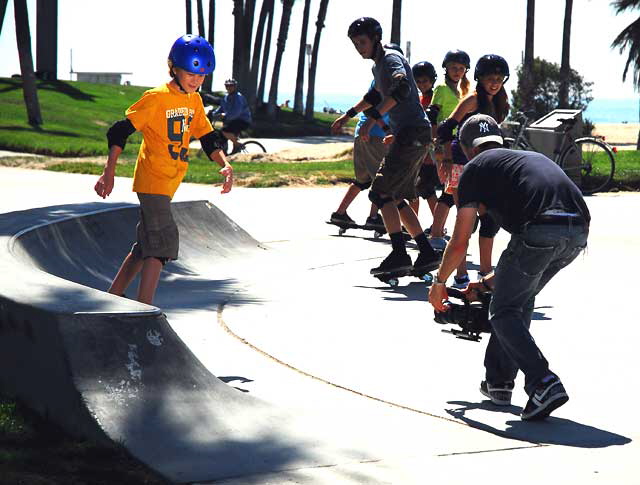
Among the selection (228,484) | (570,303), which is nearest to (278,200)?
(570,303)

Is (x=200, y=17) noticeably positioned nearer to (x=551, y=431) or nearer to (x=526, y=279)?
(x=526, y=279)

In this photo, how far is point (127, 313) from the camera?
4.83 metres

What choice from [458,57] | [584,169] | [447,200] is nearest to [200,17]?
[584,169]

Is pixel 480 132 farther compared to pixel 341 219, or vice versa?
pixel 341 219

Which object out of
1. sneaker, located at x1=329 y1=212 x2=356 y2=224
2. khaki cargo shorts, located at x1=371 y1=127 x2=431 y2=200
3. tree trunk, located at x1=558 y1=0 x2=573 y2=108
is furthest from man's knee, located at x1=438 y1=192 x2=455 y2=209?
tree trunk, located at x1=558 y1=0 x2=573 y2=108

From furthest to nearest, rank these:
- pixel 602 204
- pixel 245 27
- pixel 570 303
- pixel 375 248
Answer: pixel 245 27, pixel 602 204, pixel 375 248, pixel 570 303

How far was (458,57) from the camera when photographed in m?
10.1

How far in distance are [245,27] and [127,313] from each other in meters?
41.0

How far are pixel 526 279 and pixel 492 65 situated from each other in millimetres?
3220

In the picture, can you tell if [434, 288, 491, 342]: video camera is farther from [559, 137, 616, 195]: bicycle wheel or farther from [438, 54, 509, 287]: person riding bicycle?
[559, 137, 616, 195]: bicycle wheel

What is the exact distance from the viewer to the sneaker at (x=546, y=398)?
5.05 metres

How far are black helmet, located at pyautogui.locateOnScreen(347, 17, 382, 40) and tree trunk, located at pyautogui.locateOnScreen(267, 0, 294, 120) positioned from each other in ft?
134

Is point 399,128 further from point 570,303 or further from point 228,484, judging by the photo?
point 228,484

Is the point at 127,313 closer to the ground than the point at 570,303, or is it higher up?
higher up
